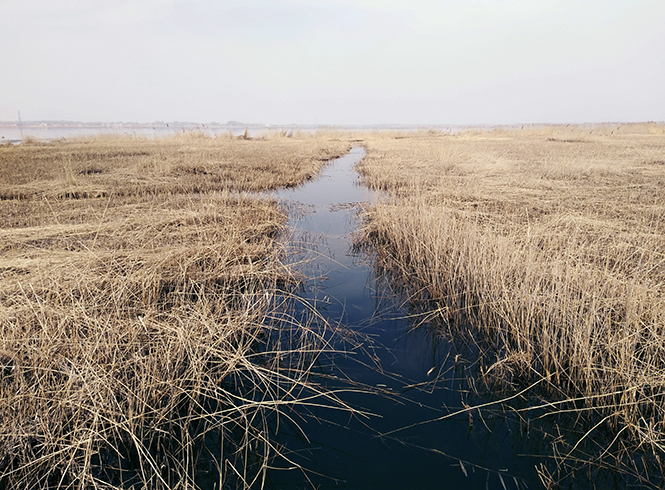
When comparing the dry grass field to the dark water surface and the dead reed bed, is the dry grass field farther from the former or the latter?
the dead reed bed

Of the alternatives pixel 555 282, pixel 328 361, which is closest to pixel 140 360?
pixel 328 361

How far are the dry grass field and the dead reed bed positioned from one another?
1896 mm

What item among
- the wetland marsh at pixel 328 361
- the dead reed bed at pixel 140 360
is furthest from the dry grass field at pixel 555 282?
the dead reed bed at pixel 140 360

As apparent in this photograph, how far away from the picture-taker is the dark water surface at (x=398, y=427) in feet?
7.23

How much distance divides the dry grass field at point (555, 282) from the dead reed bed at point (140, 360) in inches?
74.6

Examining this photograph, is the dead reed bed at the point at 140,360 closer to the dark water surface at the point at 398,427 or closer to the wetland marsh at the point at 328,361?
the wetland marsh at the point at 328,361

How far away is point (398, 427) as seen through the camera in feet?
8.34

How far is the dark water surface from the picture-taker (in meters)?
2.21

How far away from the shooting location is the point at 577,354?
108 inches

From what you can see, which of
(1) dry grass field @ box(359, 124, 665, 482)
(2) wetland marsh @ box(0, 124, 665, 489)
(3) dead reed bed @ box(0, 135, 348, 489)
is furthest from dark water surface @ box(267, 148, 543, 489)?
(1) dry grass field @ box(359, 124, 665, 482)

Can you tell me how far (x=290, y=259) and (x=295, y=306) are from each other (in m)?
1.42

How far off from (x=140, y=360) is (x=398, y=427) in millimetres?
1998

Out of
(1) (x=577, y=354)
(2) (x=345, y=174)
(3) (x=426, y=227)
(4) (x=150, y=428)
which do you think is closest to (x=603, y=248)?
(3) (x=426, y=227)

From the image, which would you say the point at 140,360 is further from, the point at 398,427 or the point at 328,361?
the point at 398,427
